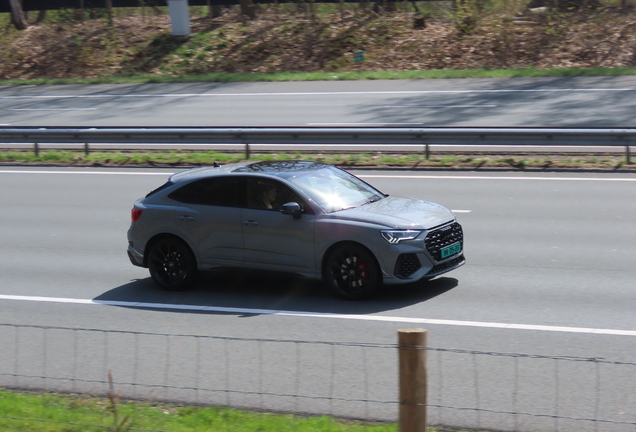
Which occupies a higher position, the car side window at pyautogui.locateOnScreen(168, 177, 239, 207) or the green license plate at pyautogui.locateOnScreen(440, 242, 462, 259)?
the car side window at pyautogui.locateOnScreen(168, 177, 239, 207)

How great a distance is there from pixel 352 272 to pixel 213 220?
1891mm

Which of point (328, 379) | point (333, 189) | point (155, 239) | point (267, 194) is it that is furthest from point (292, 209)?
point (328, 379)

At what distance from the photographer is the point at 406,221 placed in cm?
905

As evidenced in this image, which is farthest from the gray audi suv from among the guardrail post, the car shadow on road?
the guardrail post

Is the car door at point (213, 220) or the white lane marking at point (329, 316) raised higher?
the car door at point (213, 220)

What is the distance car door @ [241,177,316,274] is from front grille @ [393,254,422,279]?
1005 millimetres

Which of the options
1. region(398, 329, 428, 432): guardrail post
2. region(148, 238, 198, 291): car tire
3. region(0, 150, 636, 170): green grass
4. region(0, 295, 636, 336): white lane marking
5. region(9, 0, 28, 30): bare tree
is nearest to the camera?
region(398, 329, 428, 432): guardrail post

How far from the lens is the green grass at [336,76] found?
1083 inches

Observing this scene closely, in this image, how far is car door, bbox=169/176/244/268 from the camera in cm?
969

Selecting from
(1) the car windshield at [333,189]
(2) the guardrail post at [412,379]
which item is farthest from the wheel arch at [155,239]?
(2) the guardrail post at [412,379]

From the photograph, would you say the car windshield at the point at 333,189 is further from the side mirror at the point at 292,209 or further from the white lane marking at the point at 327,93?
the white lane marking at the point at 327,93

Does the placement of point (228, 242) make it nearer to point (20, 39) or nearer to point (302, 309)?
point (302, 309)

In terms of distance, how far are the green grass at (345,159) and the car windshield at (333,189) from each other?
7291 millimetres

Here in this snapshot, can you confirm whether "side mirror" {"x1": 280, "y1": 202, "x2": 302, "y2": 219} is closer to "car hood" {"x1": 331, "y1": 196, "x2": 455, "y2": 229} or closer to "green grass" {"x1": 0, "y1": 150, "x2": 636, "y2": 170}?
"car hood" {"x1": 331, "y1": 196, "x2": 455, "y2": 229}
